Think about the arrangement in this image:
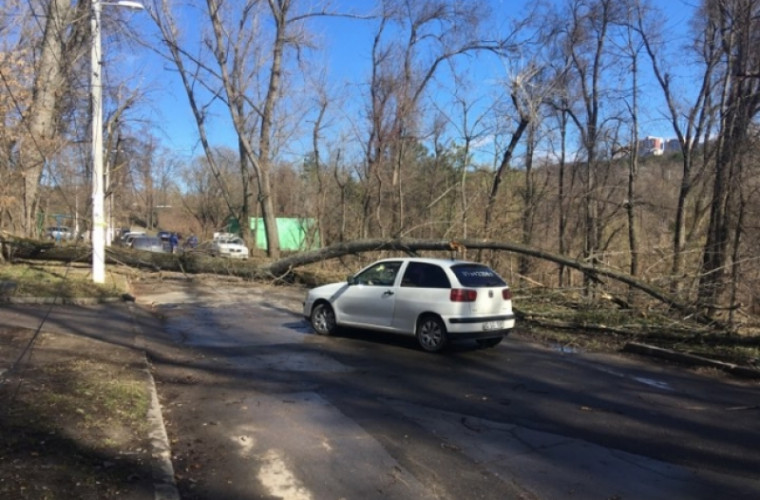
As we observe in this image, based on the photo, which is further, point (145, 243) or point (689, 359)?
point (145, 243)

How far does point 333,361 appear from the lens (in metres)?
9.55

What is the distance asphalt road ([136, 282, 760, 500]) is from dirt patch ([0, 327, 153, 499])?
0.40 m

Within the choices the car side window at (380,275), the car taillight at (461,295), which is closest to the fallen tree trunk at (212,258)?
the car side window at (380,275)

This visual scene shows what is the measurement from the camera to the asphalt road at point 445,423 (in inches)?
189

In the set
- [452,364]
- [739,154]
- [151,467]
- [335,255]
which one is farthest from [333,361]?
[739,154]

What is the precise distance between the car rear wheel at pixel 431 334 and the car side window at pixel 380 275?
3.37 feet

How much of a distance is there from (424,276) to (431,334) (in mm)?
1010

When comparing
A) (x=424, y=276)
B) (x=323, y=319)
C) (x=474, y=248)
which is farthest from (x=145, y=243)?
(x=424, y=276)

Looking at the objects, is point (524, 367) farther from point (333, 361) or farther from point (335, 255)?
point (335, 255)

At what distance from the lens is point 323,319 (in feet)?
39.4

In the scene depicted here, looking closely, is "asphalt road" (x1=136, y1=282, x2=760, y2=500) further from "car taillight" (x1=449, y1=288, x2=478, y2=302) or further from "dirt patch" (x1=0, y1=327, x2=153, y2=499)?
"car taillight" (x1=449, y1=288, x2=478, y2=302)

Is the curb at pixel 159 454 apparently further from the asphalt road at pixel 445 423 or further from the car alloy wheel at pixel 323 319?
the car alloy wheel at pixel 323 319

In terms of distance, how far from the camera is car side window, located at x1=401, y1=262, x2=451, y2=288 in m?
10.2

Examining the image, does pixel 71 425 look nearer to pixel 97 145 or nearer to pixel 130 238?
pixel 97 145
